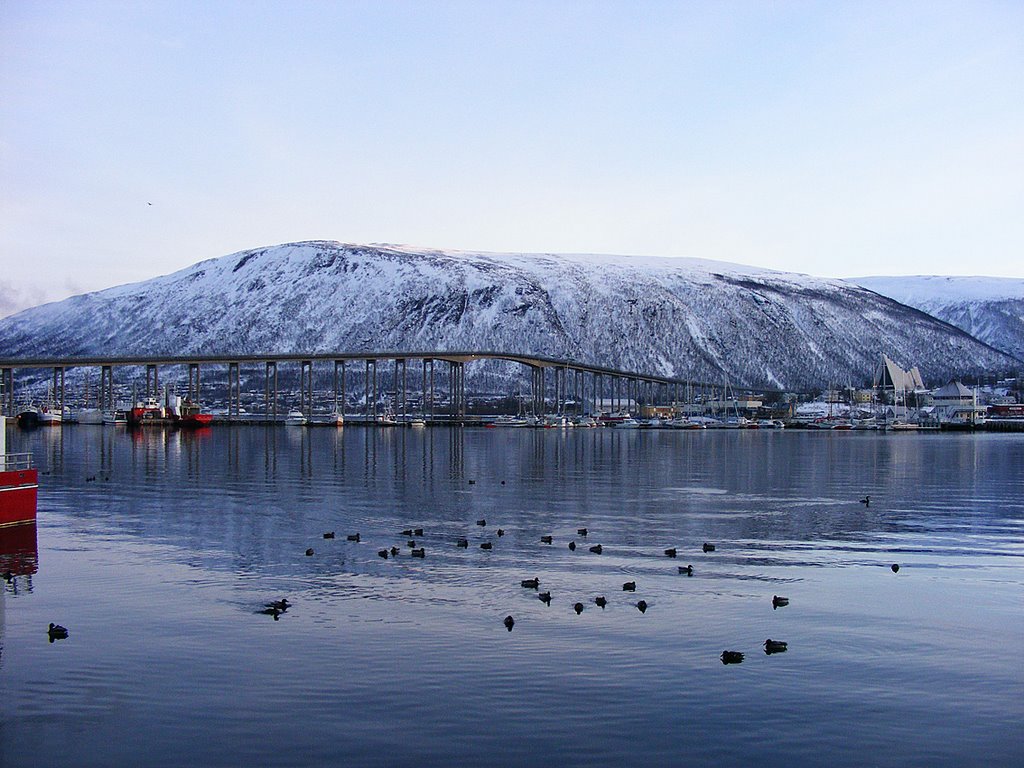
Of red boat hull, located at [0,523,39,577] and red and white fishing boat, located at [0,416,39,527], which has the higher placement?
red and white fishing boat, located at [0,416,39,527]

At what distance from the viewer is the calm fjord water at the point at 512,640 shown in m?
18.1

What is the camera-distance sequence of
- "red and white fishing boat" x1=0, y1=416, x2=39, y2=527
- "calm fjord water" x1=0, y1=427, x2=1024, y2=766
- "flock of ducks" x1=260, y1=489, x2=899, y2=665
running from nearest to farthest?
"calm fjord water" x1=0, y1=427, x2=1024, y2=766 < "flock of ducks" x1=260, y1=489, x2=899, y2=665 < "red and white fishing boat" x1=0, y1=416, x2=39, y2=527

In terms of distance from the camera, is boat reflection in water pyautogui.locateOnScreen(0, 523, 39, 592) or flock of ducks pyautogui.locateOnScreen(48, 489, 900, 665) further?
boat reflection in water pyautogui.locateOnScreen(0, 523, 39, 592)

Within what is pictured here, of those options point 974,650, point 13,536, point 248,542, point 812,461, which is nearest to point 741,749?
point 974,650

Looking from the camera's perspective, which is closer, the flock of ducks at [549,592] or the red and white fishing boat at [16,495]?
the flock of ducks at [549,592]

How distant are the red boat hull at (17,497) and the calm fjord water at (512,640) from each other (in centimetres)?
240

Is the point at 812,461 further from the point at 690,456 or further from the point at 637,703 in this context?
the point at 637,703

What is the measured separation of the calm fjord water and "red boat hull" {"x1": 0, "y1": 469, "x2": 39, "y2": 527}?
7.87 ft

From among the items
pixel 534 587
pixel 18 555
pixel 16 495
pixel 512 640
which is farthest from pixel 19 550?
pixel 512 640

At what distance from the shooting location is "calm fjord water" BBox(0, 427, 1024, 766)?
59.5 feet

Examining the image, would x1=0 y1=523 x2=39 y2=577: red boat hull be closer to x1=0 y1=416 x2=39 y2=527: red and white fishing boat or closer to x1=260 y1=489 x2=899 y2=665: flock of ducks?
x1=0 y1=416 x2=39 y2=527: red and white fishing boat

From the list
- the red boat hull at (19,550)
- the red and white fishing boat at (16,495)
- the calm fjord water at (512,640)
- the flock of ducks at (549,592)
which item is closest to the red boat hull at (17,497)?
the red and white fishing boat at (16,495)

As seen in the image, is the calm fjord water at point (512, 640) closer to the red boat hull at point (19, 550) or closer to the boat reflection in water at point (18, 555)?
the boat reflection in water at point (18, 555)

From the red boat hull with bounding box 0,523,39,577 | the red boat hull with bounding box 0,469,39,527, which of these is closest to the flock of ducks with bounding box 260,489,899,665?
the red boat hull with bounding box 0,523,39,577
